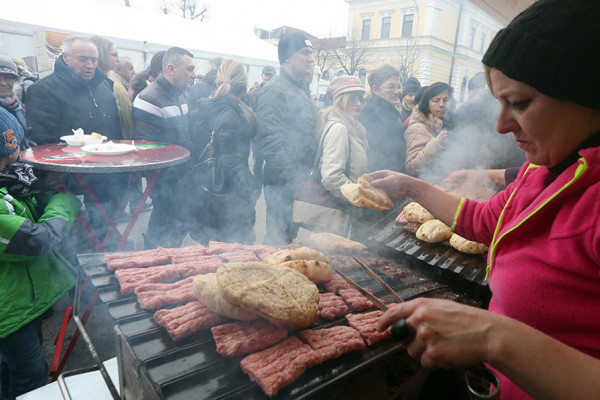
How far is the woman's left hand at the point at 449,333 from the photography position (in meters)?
1.04

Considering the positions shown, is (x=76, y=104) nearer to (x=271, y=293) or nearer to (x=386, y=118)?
(x=386, y=118)

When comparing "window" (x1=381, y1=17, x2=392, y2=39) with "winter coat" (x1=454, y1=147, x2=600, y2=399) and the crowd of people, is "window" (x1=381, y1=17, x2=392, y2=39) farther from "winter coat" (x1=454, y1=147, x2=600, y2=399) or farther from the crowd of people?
"winter coat" (x1=454, y1=147, x2=600, y2=399)

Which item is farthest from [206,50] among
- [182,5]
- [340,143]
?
[182,5]

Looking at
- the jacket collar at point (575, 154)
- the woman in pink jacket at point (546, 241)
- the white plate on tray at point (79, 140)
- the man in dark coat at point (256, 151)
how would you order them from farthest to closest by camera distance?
the man in dark coat at point (256, 151) < the white plate on tray at point (79, 140) < the jacket collar at point (575, 154) < the woman in pink jacket at point (546, 241)

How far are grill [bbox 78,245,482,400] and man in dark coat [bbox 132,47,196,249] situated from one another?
347 centimetres

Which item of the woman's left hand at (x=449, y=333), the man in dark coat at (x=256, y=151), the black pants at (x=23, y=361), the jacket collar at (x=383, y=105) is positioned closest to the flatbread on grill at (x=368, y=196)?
the woman's left hand at (x=449, y=333)

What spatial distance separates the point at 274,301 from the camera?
60.4 inches

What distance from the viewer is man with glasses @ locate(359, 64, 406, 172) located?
507cm

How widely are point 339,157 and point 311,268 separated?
2.20 m

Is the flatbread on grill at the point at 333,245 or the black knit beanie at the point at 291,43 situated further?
the black knit beanie at the point at 291,43

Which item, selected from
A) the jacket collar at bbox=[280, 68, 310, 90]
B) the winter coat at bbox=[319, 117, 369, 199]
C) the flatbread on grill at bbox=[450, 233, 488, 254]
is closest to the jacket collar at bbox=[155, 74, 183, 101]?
the jacket collar at bbox=[280, 68, 310, 90]

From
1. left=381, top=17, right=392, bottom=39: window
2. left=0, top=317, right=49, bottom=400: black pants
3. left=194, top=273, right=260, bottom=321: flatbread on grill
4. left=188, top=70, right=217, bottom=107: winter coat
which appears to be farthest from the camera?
left=381, top=17, right=392, bottom=39: window

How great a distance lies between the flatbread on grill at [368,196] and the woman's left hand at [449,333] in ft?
4.62

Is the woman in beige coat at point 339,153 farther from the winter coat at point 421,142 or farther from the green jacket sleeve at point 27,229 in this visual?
the green jacket sleeve at point 27,229
